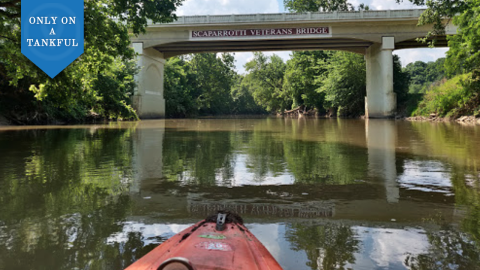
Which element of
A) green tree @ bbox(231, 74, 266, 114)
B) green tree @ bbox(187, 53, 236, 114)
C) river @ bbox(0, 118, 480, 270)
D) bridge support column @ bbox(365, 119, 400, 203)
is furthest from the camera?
green tree @ bbox(231, 74, 266, 114)

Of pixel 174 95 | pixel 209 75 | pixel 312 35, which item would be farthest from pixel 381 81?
pixel 209 75

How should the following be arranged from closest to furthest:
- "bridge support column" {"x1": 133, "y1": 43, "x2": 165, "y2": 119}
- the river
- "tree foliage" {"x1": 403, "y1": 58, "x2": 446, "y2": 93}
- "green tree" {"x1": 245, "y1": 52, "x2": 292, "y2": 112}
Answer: the river, "bridge support column" {"x1": 133, "y1": 43, "x2": 165, "y2": 119}, "green tree" {"x1": 245, "y1": 52, "x2": 292, "y2": 112}, "tree foliage" {"x1": 403, "y1": 58, "x2": 446, "y2": 93}

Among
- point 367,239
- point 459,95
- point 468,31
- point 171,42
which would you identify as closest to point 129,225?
point 367,239

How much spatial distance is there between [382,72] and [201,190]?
29.7 m

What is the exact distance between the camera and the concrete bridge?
2898cm

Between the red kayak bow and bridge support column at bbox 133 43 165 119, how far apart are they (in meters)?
31.5

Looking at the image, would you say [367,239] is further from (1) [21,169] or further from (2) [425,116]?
(2) [425,116]

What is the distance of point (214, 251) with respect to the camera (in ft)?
6.97

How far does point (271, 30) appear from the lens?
2948cm

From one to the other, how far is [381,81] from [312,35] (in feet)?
24.8

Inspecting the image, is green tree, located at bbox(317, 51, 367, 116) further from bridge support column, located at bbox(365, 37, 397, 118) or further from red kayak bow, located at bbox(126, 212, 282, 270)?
red kayak bow, located at bbox(126, 212, 282, 270)

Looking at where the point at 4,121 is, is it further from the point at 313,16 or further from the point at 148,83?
the point at 313,16

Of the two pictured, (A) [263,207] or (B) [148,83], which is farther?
(B) [148,83]

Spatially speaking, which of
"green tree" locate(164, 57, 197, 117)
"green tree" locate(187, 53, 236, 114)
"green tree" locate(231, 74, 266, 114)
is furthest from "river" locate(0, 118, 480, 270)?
"green tree" locate(231, 74, 266, 114)
